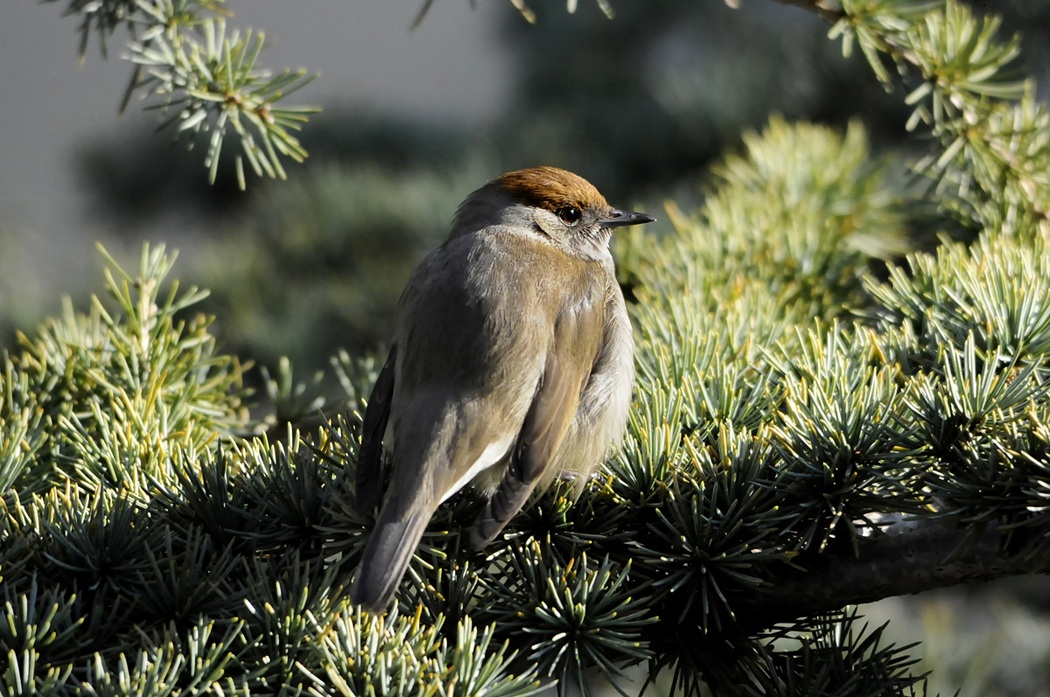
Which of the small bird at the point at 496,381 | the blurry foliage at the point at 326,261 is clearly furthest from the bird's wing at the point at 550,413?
the blurry foliage at the point at 326,261

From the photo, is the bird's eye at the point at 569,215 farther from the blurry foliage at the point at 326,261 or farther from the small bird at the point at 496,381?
the blurry foliage at the point at 326,261

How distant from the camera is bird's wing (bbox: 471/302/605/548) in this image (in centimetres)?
134

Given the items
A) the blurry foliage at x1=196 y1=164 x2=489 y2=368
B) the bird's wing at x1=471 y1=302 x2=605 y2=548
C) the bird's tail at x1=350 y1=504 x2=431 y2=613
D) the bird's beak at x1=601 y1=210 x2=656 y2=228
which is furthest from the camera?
the blurry foliage at x1=196 y1=164 x2=489 y2=368

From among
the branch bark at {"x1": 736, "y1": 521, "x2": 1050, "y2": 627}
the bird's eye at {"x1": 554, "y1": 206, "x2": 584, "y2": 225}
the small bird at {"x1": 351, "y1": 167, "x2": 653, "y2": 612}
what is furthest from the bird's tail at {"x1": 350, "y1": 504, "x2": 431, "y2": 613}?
the bird's eye at {"x1": 554, "y1": 206, "x2": 584, "y2": 225}

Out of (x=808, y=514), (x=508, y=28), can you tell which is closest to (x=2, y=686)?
(x=808, y=514)

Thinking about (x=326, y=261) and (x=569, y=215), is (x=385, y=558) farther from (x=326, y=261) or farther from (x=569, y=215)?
(x=326, y=261)

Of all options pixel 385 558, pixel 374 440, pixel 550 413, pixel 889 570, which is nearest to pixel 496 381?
pixel 550 413

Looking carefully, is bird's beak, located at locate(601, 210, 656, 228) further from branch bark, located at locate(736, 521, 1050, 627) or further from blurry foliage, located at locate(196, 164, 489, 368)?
branch bark, located at locate(736, 521, 1050, 627)

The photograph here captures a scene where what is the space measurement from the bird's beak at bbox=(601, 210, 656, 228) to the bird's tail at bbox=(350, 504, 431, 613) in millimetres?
996

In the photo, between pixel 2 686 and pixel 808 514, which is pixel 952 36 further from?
pixel 2 686

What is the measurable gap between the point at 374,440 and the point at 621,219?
85cm

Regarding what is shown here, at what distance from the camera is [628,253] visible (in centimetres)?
223

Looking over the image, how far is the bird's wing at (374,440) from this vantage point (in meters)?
1.36

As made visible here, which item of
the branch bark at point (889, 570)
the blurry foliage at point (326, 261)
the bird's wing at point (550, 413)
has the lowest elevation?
the branch bark at point (889, 570)
